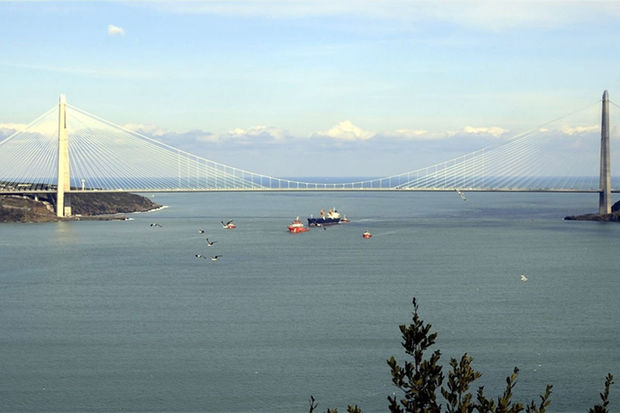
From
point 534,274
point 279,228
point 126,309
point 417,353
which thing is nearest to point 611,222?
point 279,228

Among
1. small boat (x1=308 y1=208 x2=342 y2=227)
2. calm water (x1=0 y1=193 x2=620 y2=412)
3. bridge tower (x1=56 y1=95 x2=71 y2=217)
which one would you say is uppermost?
bridge tower (x1=56 y1=95 x2=71 y2=217)

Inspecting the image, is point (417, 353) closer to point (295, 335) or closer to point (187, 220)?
point (295, 335)

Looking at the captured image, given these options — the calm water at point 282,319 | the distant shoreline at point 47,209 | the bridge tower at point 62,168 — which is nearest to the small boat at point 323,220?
the distant shoreline at point 47,209

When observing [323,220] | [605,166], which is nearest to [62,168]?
[323,220]

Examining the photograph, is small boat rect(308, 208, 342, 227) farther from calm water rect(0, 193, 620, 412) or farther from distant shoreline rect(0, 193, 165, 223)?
calm water rect(0, 193, 620, 412)

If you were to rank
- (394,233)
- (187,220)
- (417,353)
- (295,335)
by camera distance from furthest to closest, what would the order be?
(187,220) → (394,233) → (295,335) → (417,353)

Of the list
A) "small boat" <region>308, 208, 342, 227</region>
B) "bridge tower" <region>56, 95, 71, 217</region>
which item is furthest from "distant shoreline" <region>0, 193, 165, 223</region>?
"small boat" <region>308, 208, 342, 227</region>
